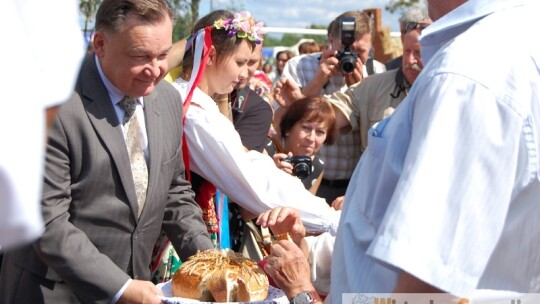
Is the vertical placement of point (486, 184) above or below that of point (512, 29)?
below

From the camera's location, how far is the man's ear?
2.60m

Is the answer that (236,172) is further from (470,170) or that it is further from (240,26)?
(470,170)

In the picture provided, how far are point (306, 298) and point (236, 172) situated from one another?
3.16 ft

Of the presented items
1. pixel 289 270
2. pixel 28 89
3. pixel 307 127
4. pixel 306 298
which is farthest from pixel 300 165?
pixel 28 89

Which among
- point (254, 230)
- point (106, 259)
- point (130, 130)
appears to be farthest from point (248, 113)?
point (106, 259)

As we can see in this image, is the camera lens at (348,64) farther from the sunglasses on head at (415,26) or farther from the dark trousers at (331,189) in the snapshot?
the dark trousers at (331,189)

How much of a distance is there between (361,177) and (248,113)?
2497 mm

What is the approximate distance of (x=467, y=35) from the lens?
4.55 feet

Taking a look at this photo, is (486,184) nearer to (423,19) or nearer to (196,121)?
(196,121)

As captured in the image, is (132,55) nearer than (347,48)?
Yes

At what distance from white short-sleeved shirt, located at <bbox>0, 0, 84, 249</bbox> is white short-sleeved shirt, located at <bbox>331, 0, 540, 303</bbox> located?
2.13 feet

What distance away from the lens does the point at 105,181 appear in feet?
8.03

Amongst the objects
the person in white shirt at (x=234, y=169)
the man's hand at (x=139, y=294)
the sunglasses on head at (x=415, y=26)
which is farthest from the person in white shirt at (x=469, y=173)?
the sunglasses on head at (x=415, y=26)

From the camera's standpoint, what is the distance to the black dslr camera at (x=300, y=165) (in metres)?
3.90
